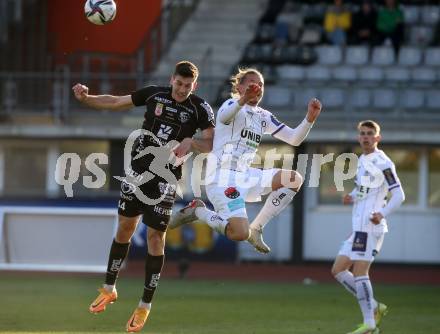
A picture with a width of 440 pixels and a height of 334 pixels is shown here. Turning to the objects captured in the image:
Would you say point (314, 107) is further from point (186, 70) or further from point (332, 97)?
point (332, 97)

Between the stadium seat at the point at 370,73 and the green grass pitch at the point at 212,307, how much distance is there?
6.00 meters

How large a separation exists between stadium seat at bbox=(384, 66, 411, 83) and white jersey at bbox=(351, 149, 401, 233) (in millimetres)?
12240

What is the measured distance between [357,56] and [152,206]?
14.8m

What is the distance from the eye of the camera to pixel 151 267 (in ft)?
38.6

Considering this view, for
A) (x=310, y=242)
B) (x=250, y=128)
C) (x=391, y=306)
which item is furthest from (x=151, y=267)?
(x=310, y=242)

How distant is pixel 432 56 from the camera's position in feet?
83.1

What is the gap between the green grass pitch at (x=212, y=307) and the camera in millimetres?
13203

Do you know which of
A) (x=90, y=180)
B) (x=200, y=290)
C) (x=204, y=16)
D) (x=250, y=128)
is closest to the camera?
(x=250, y=128)

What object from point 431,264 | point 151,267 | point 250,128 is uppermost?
point 250,128

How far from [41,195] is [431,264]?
8604mm

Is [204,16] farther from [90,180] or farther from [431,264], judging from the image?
[431,264]

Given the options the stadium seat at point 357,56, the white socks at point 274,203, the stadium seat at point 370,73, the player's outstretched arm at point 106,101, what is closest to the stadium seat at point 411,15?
the stadium seat at point 357,56

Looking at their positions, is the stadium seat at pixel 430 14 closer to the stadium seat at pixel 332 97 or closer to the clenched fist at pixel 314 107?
the stadium seat at pixel 332 97

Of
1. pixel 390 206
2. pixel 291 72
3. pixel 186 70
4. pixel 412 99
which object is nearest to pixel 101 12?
pixel 186 70
